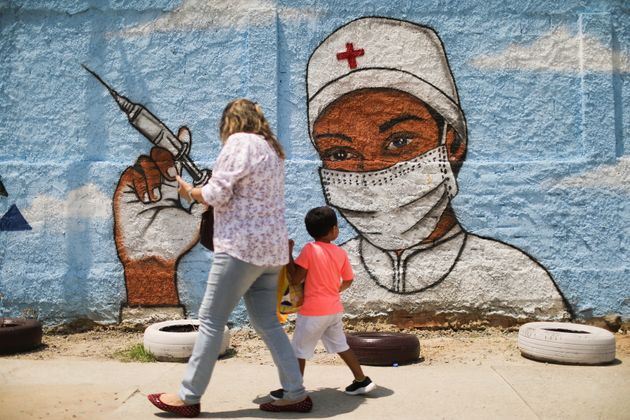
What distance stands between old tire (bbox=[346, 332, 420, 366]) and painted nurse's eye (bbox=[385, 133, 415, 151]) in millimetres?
1880

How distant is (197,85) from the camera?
237 inches

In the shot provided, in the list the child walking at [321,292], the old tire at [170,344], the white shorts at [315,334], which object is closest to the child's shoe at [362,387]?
the child walking at [321,292]

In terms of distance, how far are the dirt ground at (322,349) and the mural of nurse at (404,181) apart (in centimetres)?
19

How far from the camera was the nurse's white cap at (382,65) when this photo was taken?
19.5 feet

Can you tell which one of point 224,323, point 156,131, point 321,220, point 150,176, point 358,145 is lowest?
point 224,323

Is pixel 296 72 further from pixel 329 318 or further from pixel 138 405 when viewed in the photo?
pixel 138 405

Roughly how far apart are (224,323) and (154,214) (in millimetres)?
2790

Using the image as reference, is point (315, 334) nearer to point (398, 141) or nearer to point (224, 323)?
point (224, 323)

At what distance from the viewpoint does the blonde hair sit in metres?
3.48

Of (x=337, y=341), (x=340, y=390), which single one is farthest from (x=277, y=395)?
(x=340, y=390)

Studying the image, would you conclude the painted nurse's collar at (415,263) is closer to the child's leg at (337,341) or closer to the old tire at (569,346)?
the old tire at (569,346)

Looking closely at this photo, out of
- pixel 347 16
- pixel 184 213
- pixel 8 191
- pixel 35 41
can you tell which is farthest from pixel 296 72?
pixel 8 191

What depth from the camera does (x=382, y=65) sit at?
19.6 ft

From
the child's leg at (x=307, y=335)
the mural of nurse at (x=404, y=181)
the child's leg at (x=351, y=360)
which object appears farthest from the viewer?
the mural of nurse at (x=404, y=181)
